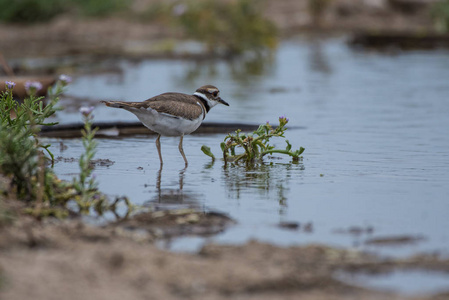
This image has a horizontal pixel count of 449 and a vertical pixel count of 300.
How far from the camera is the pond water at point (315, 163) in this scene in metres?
6.37

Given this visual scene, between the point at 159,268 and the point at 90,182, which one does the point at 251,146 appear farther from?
the point at 159,268

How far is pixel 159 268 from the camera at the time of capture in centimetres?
488

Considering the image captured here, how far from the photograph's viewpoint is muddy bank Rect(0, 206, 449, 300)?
4527mm

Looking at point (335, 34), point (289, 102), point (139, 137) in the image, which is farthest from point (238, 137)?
point (335, 34)

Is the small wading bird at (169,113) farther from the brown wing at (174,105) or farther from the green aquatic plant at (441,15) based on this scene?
the green aquatic plant at (441,15)

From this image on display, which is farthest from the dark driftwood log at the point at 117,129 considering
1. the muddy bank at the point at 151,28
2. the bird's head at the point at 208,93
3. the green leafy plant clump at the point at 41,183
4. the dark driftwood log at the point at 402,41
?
the dark driftwood log at the point at 402,41

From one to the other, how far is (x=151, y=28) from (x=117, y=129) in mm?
18709

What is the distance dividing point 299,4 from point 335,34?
3.86 metres

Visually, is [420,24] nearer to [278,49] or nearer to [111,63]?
[278,49]

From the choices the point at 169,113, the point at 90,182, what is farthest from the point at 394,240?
the point at 169,113

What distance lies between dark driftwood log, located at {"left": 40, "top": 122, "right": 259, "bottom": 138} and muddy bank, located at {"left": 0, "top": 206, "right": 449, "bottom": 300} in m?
5.67

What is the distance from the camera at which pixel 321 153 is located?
9727 millimetres

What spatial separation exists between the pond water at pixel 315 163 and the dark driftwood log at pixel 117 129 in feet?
1.26

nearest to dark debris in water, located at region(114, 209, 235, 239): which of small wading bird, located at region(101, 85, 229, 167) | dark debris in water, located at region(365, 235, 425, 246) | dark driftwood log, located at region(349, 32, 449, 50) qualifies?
dark debris in water, located at region(365, 235, 425, 246)
